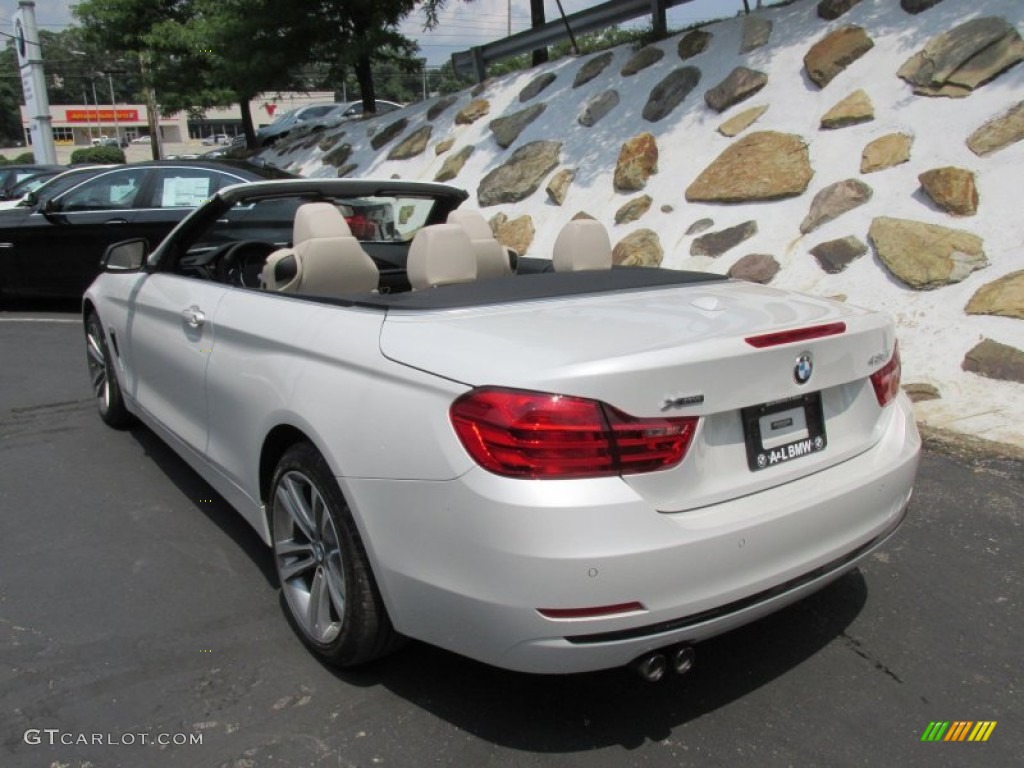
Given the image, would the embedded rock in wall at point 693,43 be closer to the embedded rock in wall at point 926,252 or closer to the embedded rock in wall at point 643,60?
the embedded rock in wall at point 643,60

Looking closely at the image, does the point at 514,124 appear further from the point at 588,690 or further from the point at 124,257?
the point at 588,690

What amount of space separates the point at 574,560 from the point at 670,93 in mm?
8237

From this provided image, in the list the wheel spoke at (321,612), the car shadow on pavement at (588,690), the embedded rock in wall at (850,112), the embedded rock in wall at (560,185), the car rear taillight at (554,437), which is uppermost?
the embedded rock in wall at (850,112)

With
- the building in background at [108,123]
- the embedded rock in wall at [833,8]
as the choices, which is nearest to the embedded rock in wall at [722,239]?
the embedded rock in wall at [833,8]

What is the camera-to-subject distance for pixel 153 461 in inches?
189

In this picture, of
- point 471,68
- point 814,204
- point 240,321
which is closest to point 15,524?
point 240,321

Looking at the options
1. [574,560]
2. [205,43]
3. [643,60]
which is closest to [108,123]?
[205,43]

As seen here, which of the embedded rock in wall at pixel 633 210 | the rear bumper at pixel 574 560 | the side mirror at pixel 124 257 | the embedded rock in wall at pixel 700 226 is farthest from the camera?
the embedded rock in wall at pixel 633 210

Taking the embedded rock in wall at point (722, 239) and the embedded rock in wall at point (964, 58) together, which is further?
the embedded rock in wall at point (722, 239)

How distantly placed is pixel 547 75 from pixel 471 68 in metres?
2.71

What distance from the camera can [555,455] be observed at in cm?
210

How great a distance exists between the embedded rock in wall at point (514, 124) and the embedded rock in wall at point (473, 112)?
30.1 inches

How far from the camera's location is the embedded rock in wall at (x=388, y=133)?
13.2 metres

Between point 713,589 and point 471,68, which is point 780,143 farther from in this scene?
point 471,68
